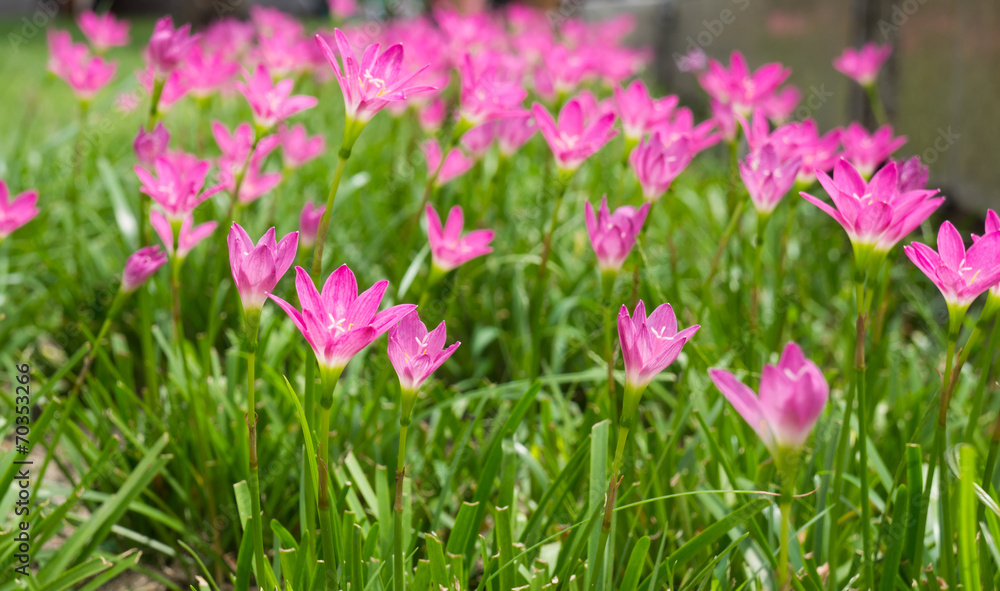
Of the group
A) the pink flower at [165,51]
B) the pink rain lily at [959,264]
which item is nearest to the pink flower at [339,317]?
the pink rain lily at [959,264]

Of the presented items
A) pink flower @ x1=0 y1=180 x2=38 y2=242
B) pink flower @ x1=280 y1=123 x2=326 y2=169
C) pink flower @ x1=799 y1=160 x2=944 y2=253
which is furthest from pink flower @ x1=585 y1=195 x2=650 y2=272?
pink flower @ x1=280 y1=123 x2=326 y2=169

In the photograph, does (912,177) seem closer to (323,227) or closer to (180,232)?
(323,227)

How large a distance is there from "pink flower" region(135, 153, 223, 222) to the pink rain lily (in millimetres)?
1162

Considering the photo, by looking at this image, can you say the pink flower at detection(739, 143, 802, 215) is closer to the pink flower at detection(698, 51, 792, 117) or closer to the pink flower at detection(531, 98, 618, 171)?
the pink flower at detection(531, 98, 618, 171)

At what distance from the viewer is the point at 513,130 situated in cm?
230

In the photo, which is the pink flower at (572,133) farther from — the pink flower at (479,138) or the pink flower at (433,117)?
the pink flower at (433,117)

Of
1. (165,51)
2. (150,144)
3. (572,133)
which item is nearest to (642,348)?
(572,133)

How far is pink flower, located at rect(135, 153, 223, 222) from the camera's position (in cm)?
144

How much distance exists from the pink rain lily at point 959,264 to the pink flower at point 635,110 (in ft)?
3.08

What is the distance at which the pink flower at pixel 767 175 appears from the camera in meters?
1.42

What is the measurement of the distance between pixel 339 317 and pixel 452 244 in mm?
599

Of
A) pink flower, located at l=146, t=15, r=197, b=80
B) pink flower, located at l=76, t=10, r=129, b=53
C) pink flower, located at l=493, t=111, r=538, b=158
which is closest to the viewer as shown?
pink flower, located at l=146, t=15, r=197, b=80

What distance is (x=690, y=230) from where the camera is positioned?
342 centimetres

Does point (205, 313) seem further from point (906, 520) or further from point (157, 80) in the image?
point (906, 520)
